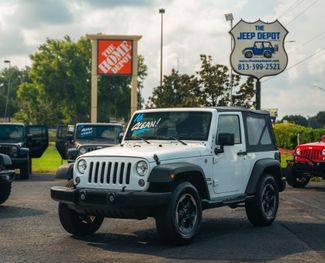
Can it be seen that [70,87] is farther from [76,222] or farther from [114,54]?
[76,222]

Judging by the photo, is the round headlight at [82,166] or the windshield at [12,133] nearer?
the round headlight at [82,166]

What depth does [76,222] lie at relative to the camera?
8.62 m

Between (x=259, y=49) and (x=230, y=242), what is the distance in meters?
16.3

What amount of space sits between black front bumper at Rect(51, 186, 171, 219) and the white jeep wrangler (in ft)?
0.04

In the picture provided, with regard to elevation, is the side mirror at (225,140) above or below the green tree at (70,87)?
below

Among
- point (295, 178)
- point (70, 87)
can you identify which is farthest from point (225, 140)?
point (70, 87)

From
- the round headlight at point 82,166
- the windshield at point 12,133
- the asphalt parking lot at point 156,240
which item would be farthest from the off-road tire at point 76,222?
the windshield at point 12,133

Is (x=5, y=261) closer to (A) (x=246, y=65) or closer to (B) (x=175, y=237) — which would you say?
(B) (x=175, y=237)

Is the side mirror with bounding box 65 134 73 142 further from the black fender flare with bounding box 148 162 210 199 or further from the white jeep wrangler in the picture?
the black fender flare with bounding box 148 162 210 199

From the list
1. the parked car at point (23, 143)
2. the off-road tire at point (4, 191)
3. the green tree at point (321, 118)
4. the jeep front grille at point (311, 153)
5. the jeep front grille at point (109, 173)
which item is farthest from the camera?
the green tree at point (321, 118)

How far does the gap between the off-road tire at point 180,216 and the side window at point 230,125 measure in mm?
1330

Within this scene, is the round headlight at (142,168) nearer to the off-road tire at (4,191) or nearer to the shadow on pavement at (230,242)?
the shadow on pavement at (230,242)

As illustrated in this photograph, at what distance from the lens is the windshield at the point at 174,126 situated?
353 inches

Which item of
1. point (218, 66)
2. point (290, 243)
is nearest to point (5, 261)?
point (290, 243)
